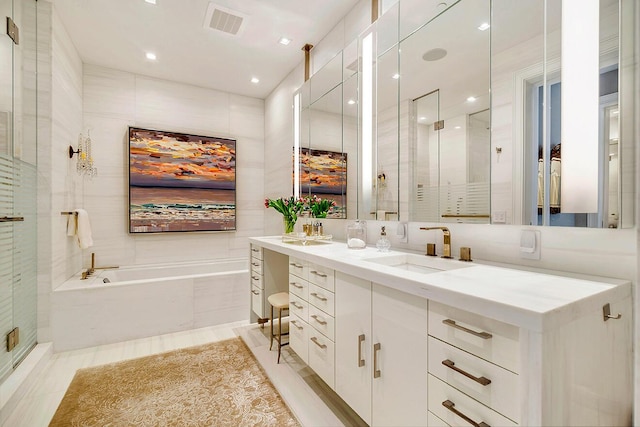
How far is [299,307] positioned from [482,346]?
127 cm

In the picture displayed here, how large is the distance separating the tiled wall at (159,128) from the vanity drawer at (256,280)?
52.5 inches

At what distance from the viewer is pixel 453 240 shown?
1693 millimetres

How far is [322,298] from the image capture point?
1699 mm

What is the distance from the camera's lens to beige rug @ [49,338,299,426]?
1.68 metres

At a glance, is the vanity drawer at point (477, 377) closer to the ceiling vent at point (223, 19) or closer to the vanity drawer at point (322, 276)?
the vanity drawer at point (322, 276)

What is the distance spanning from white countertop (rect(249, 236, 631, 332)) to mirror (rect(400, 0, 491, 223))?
479mm

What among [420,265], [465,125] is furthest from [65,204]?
[465,125]

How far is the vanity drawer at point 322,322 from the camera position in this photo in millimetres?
1627

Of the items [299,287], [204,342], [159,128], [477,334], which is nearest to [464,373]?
[477,334]

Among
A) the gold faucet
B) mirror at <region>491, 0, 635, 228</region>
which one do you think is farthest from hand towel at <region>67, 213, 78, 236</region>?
mirror at <region>491, 0, 635, 228</region>

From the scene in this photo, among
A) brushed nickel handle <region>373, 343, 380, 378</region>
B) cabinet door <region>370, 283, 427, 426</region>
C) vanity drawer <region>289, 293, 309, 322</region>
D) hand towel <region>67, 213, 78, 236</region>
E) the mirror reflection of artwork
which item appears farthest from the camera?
hand towel <region>67, 213, 78, 236</region>

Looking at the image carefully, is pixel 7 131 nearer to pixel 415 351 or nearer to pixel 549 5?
pixel 415 351

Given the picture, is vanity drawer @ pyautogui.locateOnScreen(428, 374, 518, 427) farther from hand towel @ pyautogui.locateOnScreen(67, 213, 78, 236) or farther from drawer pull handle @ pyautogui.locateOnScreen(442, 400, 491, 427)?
hand towel @ pyautogui.locateOnScreen(67, 213, 78, 236)

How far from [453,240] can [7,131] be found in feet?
9.50
